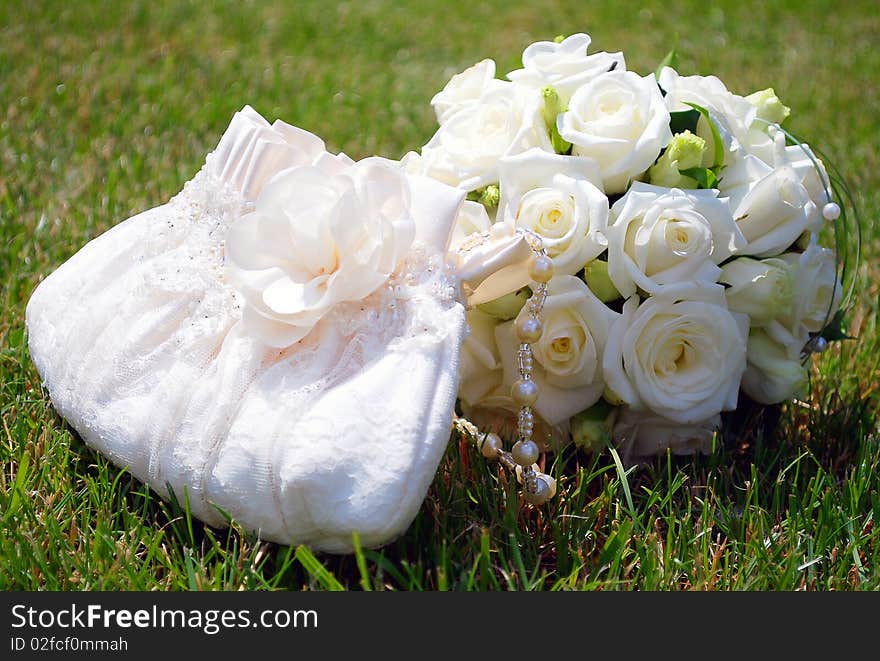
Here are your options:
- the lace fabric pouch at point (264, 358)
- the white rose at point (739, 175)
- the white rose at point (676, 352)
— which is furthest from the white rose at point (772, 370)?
the lace fabric pouch at point (264, 358)

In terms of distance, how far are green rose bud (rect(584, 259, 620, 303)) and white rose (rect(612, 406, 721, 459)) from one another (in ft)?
0.61

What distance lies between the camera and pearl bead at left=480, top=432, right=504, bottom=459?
1.52 m

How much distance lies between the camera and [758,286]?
5.24ft

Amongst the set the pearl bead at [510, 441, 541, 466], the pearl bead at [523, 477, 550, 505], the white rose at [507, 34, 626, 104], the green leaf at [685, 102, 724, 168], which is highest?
the white rose at [507, 34, 626, 104]

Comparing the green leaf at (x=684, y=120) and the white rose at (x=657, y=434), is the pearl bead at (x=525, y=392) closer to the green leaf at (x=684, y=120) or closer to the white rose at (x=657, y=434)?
the white rose at (x=657, y=434)

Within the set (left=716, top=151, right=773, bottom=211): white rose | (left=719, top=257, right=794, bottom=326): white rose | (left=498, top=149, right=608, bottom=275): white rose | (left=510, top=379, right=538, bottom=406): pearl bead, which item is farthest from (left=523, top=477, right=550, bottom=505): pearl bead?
(left=716, top=151, right=773, bottom=211): white rose

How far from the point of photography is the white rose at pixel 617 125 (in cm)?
156

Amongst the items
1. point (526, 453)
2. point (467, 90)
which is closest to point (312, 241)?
point (526, 453)

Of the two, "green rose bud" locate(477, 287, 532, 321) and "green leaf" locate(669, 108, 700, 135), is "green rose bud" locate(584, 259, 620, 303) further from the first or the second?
"green leaf" locate(669, 108, 700, 135)

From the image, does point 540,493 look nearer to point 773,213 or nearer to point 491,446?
point 491,446

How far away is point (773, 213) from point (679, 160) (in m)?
0.18

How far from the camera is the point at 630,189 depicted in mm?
1570

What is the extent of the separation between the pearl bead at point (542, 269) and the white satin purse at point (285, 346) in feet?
0.10

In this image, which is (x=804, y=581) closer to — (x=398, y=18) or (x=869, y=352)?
(x=869, y=352)
